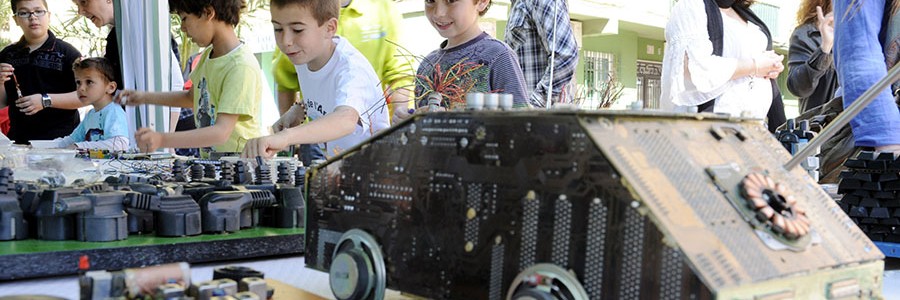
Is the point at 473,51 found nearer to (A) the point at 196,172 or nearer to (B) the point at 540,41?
(B) the point at 540,41

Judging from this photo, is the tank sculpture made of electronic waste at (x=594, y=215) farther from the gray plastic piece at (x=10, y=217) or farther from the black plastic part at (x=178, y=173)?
the black plastic part at (x=178, y=173)

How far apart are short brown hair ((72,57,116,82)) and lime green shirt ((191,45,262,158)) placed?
124 centimetres

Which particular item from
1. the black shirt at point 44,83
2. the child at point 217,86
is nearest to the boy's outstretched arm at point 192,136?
the child at point 217,86

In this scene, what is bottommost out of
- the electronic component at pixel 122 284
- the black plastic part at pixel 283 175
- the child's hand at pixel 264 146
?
the electronic component at pixel 122 284

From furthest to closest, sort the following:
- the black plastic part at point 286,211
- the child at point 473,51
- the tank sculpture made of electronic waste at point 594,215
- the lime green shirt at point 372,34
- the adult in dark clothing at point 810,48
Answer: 1. the lime green shirt at point 372,34
2. the adult in dark clothing at point 810,48
3. the child at point 473,51
4. the black plastic part at point 286,211
5. the tank sculpture made of electronic waste at point 594,215

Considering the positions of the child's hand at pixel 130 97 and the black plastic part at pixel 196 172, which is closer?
the black plastic part at pixel 196 172

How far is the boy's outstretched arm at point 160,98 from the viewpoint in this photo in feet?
11.7

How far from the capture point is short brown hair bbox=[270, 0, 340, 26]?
2635 millimetres

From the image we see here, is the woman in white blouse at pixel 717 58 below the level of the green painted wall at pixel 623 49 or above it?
below

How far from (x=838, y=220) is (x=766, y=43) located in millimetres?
1989

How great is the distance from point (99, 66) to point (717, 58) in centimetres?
335

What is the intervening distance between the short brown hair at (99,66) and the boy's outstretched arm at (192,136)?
148 centimetres

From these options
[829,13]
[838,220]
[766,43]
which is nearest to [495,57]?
[766,43]

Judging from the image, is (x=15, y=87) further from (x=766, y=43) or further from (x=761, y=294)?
(x=761, y=294)
